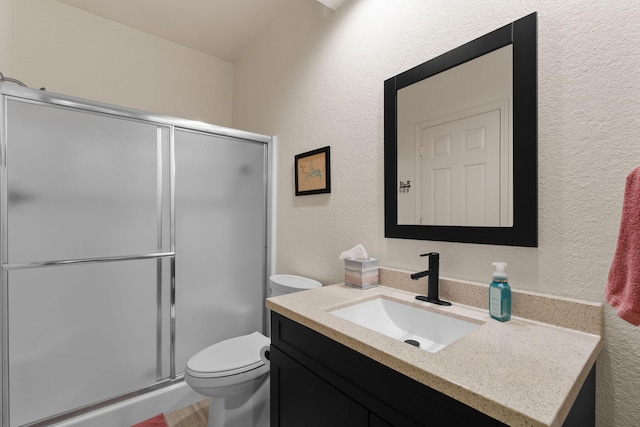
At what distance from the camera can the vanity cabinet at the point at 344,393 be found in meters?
0.66

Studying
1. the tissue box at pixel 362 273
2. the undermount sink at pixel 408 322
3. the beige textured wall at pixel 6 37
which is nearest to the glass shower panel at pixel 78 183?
the beige textured wall at pixel 6 37

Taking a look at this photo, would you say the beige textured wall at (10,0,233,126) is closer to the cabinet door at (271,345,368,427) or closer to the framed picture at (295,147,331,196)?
the framed picture at (295,147,331,196)

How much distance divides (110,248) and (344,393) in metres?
1.55

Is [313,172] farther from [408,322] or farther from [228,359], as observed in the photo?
[228,359]

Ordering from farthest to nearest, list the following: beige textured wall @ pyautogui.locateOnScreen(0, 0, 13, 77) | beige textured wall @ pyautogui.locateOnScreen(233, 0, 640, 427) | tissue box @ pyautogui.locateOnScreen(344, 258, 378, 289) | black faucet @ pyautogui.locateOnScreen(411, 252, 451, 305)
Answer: beige textured wall @ pyautogui.locateOnScreen(0, 0, 13, 77) → tissue box @ pyautogui.locateOnScreen(344, 258, 378, 289) → black faucet @ pyautogui.locateOnScreen(411, 252, 451, 305) → beige textured wall @ pyautogui.locateOnScreen(233, 0, 640, 427)

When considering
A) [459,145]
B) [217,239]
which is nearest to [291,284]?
[217,239]

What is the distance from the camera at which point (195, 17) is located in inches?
88.4

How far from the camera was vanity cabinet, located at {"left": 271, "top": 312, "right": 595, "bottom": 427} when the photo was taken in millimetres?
657

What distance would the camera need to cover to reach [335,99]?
67.3 inches

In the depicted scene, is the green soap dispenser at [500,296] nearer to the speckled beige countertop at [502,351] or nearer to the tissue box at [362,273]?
the speckled beige countertop at [502,351]

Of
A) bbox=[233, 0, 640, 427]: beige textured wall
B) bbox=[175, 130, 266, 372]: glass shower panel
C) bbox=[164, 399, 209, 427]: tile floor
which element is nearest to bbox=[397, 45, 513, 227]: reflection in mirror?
bbox=[233, 0, 640, 427]: beige textured wall

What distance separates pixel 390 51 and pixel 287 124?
3.06 feet

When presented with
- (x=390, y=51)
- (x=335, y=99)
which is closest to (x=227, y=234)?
(x=335, y=99)

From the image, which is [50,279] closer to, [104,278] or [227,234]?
[104,278]
